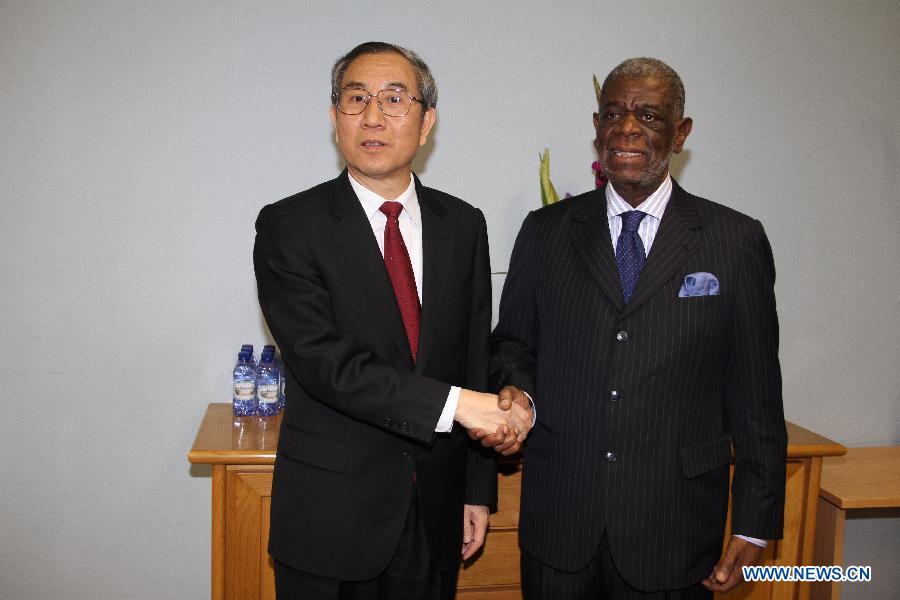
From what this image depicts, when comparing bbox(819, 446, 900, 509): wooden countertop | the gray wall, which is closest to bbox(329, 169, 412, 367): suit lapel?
the gray wall

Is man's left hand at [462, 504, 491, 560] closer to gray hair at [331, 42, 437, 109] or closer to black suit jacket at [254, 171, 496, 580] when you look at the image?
black suit jacket at [254, 171, 496, 580]

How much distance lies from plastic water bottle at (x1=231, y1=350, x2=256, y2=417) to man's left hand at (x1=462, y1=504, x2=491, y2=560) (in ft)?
3.19

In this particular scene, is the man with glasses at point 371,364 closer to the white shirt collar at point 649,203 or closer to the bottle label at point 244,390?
the white shirt collar at point 649,203

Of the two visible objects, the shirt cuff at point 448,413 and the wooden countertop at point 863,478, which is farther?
the wooden countertop at point 863,478

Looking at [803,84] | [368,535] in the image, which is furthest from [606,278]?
[803,84]

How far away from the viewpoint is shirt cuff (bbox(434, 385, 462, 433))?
1598 mm

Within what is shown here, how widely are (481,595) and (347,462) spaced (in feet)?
3.42

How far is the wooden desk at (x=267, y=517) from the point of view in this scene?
2264 mm

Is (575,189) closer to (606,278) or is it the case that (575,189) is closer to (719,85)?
(719,85)

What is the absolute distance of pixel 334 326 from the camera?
1643mm

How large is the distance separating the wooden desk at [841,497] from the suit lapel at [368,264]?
5.65 feet

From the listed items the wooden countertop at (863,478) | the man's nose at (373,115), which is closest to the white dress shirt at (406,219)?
the man's nose at (373,115)

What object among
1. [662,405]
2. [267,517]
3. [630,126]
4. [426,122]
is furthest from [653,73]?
[267,517]

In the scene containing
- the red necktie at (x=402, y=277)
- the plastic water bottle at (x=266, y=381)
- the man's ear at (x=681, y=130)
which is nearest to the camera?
the red necktie at (x=402, y=277)
